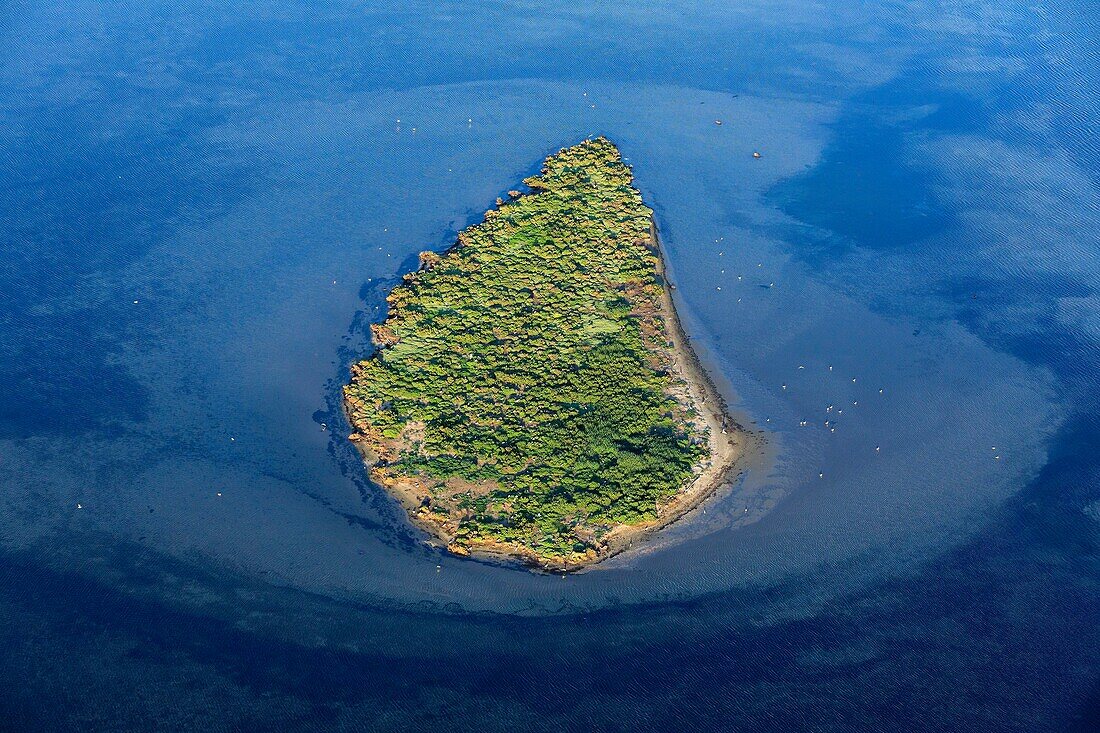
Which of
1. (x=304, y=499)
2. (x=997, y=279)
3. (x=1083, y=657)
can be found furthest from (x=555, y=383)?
(x=997, y=279)

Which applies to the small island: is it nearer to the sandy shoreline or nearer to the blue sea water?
the sandy shoreline

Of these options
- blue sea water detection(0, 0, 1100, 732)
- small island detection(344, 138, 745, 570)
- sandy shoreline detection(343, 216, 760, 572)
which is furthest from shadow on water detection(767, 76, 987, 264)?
sandy shoreline detection(343, 216, 760, 572)

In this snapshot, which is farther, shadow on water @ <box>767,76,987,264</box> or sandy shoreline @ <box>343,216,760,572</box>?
shadow on water @ <box>767,76,987,264</box>

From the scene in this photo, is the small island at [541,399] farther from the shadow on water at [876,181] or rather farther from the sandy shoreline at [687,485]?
the shadow on water at [876,181]

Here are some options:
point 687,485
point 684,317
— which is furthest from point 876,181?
point 687,485

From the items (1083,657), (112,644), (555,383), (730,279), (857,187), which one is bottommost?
(112,644)

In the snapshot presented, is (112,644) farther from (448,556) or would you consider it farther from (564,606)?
(564,606)

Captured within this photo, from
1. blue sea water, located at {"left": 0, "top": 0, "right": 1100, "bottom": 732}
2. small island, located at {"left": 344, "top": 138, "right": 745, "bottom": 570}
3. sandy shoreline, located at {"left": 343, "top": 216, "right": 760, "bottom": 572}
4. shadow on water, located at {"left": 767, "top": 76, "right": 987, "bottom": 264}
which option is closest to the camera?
blue sea water, located at {"left": 0, "top": 0, "right": 1100, "bottom": 732}
